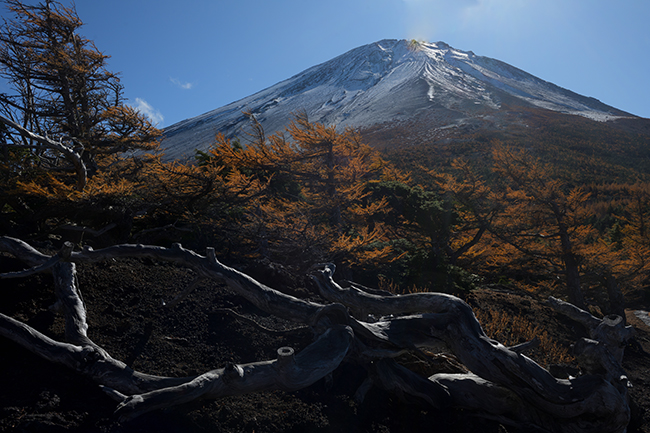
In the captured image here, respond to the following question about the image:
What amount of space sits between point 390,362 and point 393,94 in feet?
207

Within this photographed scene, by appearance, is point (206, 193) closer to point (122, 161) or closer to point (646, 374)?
point (122, 161)

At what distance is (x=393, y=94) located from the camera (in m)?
59.5

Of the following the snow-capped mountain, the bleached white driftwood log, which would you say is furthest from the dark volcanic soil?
the snow-capped mountain

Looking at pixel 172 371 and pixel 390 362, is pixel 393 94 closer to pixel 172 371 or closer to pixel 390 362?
pixel 390 362

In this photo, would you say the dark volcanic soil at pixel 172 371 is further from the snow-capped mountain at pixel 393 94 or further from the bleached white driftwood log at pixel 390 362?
the snow-capped mountain at pixel 393 94

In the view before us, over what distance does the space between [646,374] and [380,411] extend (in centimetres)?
473

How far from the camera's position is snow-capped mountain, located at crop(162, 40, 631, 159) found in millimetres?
49562

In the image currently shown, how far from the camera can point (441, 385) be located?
8.61 feet

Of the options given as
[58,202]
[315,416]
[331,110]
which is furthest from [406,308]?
[331,110]

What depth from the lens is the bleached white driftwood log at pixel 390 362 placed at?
2.00 metres

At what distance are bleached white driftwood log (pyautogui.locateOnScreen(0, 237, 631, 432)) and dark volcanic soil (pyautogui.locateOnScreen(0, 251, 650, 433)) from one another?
19cm

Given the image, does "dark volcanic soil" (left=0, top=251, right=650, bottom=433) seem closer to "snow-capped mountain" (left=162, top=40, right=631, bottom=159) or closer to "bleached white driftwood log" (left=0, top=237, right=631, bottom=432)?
"bleached white driftwood log" (left=0, top=237, right=631, bottom=432)

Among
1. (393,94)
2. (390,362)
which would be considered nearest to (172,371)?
(390,362)

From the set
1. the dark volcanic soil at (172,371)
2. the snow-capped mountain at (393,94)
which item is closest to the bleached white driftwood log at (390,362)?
the dark volcanic soil at (172,371)
